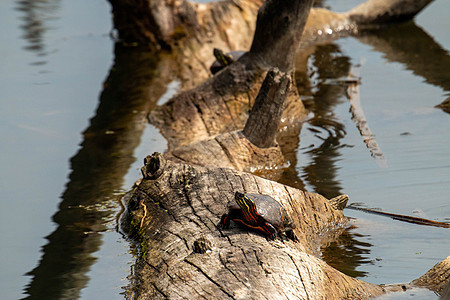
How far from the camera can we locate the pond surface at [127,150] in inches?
197

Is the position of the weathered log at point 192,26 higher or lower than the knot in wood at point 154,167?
higher

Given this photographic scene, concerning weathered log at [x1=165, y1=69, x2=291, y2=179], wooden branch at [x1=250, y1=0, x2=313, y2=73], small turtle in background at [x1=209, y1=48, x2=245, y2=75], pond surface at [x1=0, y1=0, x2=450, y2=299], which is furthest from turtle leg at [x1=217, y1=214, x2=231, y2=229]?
small turtle in background at [x1=209, y1=48, x2=245, y2=75]

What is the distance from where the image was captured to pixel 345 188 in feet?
20.3

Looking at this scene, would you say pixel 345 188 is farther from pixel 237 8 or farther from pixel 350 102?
pixel 237 8

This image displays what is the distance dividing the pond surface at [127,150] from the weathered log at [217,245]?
1.10ft

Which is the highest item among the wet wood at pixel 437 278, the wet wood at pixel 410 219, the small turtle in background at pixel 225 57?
the small turtle in background at pixel 225 57

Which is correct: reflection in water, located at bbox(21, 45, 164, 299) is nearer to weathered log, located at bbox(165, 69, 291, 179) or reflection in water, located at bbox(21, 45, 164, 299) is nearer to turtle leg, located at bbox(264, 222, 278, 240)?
weathered log, located at bbox(165, 69, 291, 179)

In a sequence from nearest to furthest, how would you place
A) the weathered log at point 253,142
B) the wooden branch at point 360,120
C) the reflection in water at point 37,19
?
the weathered log at point 253,142 → the wooden branch at point 360,120 → the reflection in water at point 37,19

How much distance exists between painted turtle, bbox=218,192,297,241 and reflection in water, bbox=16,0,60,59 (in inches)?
316

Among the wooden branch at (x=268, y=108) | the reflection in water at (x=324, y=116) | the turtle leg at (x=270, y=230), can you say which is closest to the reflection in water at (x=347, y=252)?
the turtle leg at (x=270, y=230)

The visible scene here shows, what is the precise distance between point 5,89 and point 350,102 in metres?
5.66

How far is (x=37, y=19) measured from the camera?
46.6 ft

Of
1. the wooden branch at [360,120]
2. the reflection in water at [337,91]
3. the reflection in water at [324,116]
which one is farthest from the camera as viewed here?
the wooden branch at [360,120]

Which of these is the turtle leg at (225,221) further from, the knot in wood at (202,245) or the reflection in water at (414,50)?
the reflection in water at (414,50)
